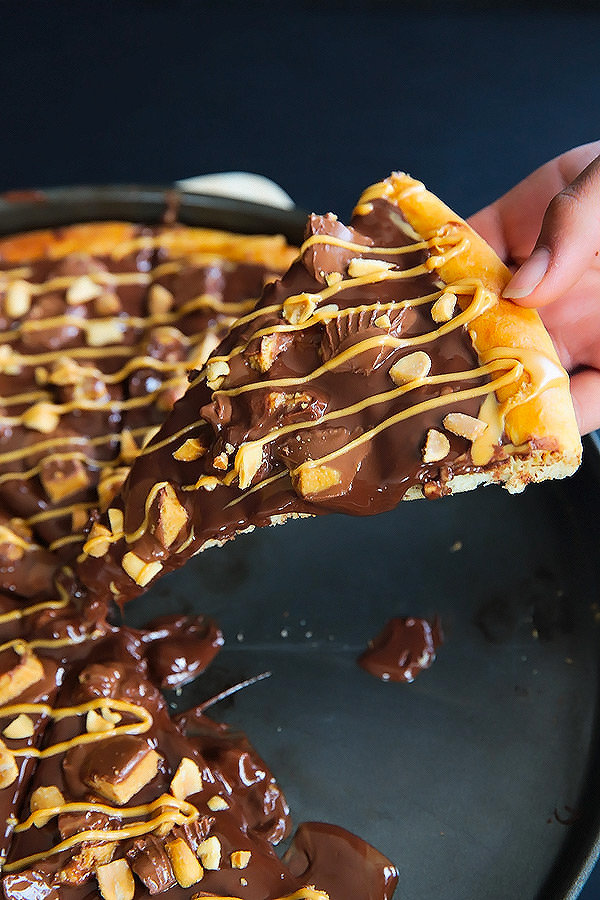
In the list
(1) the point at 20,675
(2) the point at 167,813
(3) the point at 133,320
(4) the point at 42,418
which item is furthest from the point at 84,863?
(3) the point at 133,320

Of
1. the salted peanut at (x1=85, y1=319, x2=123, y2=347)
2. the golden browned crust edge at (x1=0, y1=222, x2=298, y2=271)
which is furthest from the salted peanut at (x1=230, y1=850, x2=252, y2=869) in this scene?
the golden browned crust edge at (x1=0, y1=222, x2=298, y2=271)

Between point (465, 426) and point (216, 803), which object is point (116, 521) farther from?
point (465, 426)

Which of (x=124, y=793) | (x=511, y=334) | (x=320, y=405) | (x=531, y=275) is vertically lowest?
(x=124, y=793)

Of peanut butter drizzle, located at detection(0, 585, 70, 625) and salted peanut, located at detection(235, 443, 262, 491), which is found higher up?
salted peanut, located at detection(235, 443, 262, 491)

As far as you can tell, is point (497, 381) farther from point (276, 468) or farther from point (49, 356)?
point (49, 356)

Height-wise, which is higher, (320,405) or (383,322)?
(383,322)

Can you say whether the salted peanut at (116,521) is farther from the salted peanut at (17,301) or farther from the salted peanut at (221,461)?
the salted peanut at (17,301)

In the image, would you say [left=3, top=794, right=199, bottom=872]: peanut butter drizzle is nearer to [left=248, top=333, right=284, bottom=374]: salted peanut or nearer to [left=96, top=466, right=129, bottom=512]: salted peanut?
[left=96, top=466, right=129, bottom=512]: salted peanut
